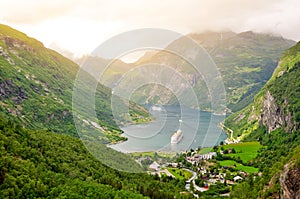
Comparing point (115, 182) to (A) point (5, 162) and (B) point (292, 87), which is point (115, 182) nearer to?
(A) point (5, 162)

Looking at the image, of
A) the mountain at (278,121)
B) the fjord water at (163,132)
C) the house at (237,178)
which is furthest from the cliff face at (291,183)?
the house at (237,178)

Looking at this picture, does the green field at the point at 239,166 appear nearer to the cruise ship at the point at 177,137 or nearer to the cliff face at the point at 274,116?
the cliff face at the point at 274,116

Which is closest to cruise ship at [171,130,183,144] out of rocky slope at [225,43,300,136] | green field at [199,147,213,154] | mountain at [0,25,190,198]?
mountain at [0,25,190,198]

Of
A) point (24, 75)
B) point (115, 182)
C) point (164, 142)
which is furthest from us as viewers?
point (24, 75)

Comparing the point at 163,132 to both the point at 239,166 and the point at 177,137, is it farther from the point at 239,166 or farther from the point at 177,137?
the point at 239,166

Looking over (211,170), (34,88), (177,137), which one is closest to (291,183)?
(177,137)

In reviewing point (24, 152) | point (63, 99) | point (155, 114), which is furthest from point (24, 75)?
point (155, 114)
